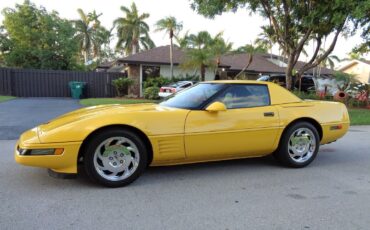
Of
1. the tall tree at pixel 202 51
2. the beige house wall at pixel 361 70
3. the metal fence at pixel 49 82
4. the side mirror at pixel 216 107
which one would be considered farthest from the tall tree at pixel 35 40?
the beige house wall at pixel 361 70

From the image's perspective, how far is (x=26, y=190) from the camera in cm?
407

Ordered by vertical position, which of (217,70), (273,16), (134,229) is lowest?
(134,229)

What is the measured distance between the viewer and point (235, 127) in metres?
4.72

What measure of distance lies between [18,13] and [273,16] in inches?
892

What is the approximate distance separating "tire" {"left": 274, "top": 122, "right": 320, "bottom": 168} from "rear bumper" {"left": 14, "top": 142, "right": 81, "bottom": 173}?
2961 millimetres

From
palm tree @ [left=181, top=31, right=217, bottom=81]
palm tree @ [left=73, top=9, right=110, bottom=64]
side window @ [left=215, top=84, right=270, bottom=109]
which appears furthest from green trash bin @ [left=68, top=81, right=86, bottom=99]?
palm tree @ [left=73, top=9, right=110, bottom=64]

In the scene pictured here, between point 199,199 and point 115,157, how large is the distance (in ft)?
3.79

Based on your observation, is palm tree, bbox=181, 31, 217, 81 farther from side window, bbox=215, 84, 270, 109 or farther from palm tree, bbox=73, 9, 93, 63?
palm tree, bbox=73, 9, 93, 63

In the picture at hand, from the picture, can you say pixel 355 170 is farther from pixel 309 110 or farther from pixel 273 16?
pixel 273 16

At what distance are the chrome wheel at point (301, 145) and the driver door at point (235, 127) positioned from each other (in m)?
0.38

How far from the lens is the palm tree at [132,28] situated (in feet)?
140

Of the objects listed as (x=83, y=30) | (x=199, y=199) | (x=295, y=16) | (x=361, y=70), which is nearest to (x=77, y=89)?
(x=295, y=16)

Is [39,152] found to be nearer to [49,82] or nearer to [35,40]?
[49,82]

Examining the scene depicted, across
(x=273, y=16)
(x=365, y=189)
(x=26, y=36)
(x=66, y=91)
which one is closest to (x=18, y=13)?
(x=26, y=36)
